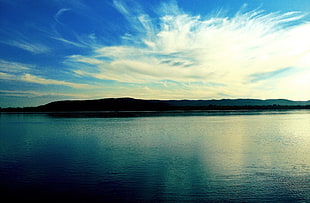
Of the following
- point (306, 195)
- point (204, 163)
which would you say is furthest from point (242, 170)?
point (306, 195)

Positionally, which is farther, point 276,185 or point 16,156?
point 16,156

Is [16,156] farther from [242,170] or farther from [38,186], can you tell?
[242,170]

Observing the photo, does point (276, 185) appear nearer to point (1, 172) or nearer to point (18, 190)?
point (18, 190)

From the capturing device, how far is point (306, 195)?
9.28 m

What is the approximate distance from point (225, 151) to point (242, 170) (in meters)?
5.44

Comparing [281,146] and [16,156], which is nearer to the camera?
[16,156]

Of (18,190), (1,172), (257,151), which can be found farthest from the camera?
(257,151)

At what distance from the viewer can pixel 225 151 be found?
18.3 metres

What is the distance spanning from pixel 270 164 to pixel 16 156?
15070mm

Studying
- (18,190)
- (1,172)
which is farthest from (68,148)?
(18,190)

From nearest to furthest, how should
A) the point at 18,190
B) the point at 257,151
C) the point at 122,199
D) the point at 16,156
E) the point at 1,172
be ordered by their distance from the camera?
the point at 122,199 → the point at 18,190 → the point at 1,172 → the point at 16,156 → the point at 257,151

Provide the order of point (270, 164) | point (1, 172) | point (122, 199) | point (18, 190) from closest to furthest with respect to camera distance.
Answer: point (122, 199)
point (18, 190)
point (1, 172)
point (270, 164)

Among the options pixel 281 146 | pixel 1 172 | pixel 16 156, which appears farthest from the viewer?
pixel 281 146

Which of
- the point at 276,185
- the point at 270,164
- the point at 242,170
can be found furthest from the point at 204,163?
the point at 276,185
